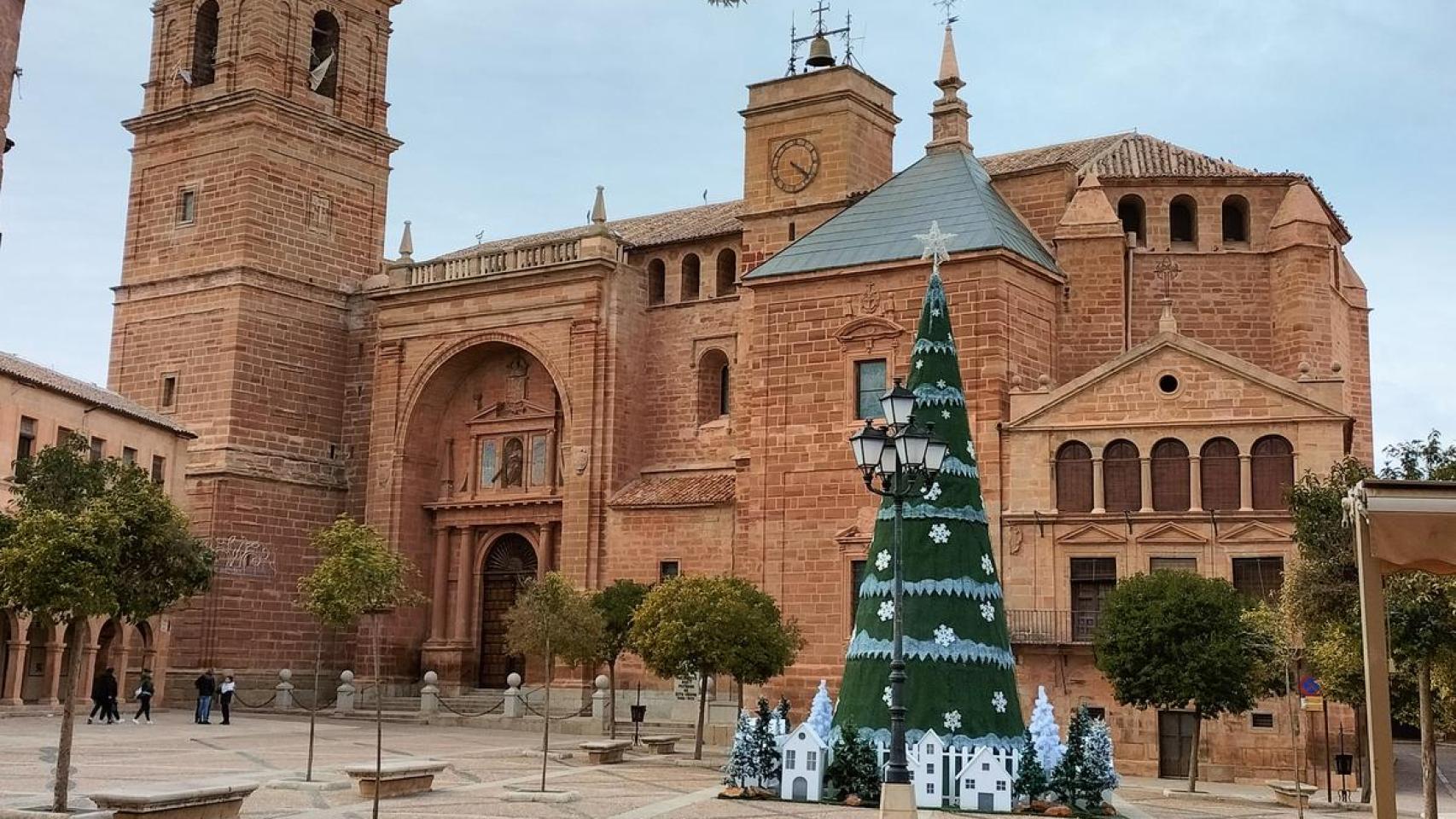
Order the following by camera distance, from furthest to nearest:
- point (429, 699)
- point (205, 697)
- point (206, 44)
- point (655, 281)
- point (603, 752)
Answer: point (206, 44) < point (655, 281) < point (429, 699) < point (205, 697) < point (603, 752)

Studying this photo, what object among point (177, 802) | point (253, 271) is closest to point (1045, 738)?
point (177, 802)

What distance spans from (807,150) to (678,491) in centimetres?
816

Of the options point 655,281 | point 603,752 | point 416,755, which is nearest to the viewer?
point 603,752

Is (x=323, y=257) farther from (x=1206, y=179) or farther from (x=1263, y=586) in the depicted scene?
(x=1263, y=586)

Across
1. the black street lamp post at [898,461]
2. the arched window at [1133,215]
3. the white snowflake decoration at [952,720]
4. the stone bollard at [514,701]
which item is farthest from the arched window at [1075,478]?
the black street lamp post at [898,461]

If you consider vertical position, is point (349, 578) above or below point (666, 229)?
below

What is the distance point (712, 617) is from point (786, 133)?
13112mm

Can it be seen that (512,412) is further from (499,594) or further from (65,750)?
(65,750)

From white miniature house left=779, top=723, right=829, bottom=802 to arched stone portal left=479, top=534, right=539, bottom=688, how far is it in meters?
20.3

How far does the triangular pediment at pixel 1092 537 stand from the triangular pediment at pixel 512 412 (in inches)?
578

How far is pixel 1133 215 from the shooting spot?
32.5m

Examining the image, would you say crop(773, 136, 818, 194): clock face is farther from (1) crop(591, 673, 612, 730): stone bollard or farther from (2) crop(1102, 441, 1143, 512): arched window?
(1) crop(591, 673, 612, 730): stone bollard

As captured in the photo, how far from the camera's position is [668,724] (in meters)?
33.0

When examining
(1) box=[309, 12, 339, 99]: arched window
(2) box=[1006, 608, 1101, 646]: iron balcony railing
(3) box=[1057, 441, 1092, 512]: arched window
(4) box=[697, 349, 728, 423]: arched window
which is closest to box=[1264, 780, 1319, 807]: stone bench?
(2) box=[1006, 608, 1101, 646]: iron balcony railing
